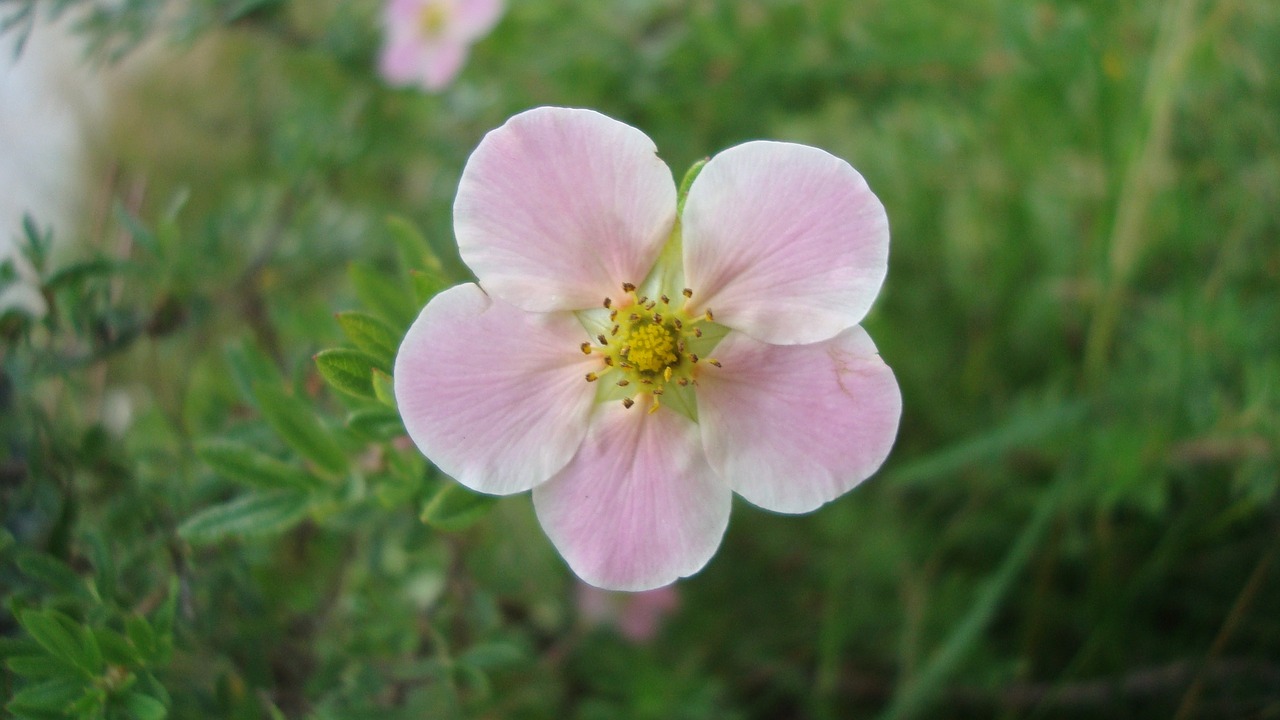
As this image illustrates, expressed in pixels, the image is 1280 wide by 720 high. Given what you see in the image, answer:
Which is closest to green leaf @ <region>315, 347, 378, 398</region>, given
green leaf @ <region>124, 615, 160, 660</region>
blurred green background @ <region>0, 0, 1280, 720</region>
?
blurred green background @ <region>0, 0, 1280, 720</region>

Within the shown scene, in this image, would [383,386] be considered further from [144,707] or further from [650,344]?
[144,707]

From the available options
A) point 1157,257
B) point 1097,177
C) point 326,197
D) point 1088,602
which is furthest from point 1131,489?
point 326,197

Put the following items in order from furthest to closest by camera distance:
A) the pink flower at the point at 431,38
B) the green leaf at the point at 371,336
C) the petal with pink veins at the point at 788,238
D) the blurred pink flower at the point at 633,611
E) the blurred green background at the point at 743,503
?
1. the pink flower at the point at 431,38
2. the blurred pink flower at the point at 633,611
3. the blurred green background at the point at 743,503
4. the green leaf at the point at 371,336
5. the petal with pink veins at the point at 788,238

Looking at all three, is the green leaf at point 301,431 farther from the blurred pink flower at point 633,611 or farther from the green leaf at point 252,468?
the blurred pink flower at point 633,611

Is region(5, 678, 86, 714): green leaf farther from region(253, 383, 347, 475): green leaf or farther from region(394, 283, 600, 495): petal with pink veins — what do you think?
region(394, 283, 600, 495): petal with pink veins

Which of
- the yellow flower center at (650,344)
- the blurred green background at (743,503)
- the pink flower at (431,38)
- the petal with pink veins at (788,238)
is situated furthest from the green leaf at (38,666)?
the pink flower at (431,38)

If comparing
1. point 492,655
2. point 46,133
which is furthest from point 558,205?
point 46,133
